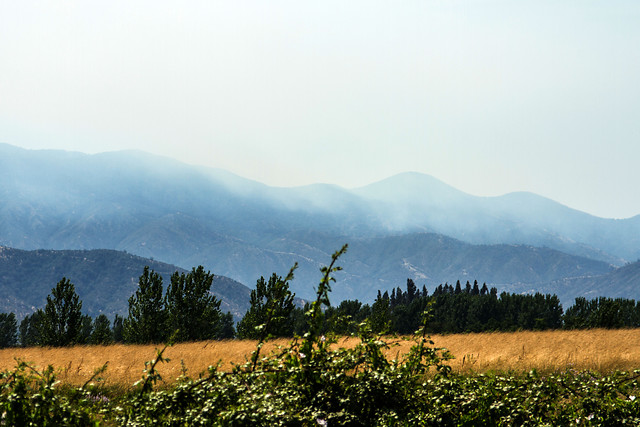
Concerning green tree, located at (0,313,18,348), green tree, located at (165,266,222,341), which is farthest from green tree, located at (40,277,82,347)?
green tree, located at (0,313,18,348)

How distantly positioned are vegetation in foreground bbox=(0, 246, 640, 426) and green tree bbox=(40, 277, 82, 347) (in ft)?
81.6

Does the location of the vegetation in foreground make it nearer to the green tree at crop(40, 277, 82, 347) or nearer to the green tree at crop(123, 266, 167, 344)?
the green tree at crop(40, 277, 82, 347)

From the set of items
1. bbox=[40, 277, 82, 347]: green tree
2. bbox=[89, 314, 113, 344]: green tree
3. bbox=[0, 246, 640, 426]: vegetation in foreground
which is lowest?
bbox=[89, 314, 113, 344]: green tree

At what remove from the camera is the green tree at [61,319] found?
29069 millimetres

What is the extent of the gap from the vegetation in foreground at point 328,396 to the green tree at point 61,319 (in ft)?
81.6

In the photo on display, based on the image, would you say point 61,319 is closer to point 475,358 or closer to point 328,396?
point 475,358

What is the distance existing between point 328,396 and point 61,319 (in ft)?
91.0

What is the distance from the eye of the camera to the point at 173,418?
6074 millimetres

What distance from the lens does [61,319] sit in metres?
29.6

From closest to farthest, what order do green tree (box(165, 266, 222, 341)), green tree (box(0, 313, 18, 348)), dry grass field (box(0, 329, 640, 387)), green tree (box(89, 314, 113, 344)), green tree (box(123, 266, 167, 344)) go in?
dry grass field (box(0, 329, 640, 387)) → green tree (box(165, 266, 222, 341)) → green tree (box(123, 266, 167, 344)) → green tree (box(89, 314, 113, 344)) → green tree (box(0, 313, 18, 348))

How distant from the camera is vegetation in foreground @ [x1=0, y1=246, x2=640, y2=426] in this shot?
6094mm

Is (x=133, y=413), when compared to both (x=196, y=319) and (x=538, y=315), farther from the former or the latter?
(x=538, y=315)

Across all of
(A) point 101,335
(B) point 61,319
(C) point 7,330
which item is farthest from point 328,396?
(C) point 7,330

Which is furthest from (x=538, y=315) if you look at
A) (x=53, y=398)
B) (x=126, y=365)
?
(x=53, y=398)
